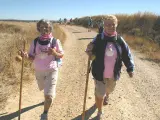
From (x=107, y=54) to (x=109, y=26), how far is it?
467 mm

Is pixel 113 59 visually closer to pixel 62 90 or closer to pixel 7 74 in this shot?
pixel 62 90

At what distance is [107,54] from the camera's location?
211 inches

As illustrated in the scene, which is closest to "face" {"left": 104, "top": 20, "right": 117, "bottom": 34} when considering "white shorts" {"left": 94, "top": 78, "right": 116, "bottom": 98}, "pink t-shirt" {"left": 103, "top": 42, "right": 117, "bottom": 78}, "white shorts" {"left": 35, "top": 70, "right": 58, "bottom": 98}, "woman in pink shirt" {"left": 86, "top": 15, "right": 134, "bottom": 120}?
"woman in pink shirt" {"left": 86, "top": 15, "right": 134, "bottom": 120}

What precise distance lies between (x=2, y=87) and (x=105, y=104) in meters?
2.40

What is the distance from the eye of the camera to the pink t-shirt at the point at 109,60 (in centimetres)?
535

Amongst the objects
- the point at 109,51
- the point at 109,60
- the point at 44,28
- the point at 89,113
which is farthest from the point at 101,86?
the point at 44,28

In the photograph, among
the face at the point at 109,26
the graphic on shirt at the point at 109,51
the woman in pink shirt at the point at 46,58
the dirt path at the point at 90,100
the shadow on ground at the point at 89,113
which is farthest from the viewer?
the dirt path at the point at 90,100

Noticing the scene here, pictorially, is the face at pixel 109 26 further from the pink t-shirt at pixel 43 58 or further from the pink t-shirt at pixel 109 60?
the pink t-shirt at pixel 43 58

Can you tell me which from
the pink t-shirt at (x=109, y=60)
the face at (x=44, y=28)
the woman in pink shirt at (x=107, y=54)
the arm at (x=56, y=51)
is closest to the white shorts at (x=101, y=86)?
the woman in pink shirt at (x=107, y=54)

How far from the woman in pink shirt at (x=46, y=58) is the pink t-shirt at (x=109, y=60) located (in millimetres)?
788

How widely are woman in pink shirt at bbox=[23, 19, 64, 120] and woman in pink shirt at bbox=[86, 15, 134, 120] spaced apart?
2.08ft

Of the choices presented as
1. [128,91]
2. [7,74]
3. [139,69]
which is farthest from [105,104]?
[139,69]

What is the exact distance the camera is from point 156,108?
6.75 meters

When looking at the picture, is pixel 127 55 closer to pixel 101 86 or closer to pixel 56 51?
pixel 101 86
